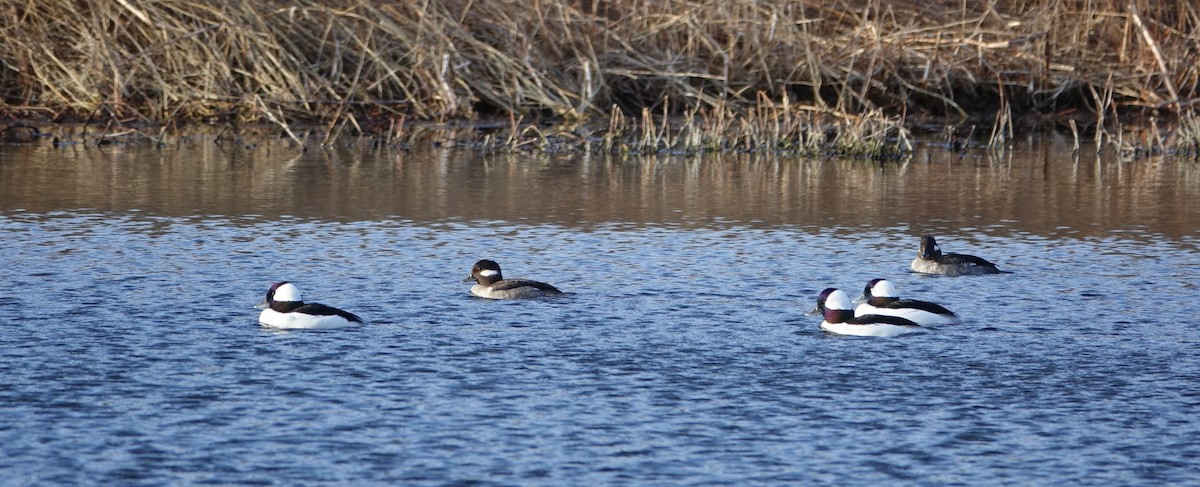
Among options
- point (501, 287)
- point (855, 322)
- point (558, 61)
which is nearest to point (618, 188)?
point (501, 287)

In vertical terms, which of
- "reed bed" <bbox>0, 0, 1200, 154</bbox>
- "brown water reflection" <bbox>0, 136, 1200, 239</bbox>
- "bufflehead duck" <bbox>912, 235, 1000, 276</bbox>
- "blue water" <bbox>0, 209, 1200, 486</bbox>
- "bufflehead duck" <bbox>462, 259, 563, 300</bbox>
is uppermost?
"reed bed" <bbox>0, 0, 1200, 154</bbox>

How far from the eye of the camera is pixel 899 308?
34.5 feet

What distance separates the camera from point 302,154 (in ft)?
72.4

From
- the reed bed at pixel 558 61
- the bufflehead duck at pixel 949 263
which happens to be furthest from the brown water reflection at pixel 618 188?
the bufflehead duck at pixel 949 263

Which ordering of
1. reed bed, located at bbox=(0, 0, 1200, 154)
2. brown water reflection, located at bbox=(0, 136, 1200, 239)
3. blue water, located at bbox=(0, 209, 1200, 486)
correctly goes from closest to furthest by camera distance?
blue water, located at bbox=(0, 209, 1200, 486), brown water reflection, located at bbox=(0, 136, 1200, 239), reed bed, located at bbox=(0, 0, 1200, 154)

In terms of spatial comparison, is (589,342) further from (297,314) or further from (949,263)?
(949,263)

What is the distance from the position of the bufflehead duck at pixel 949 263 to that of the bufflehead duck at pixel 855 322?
7.57 feet

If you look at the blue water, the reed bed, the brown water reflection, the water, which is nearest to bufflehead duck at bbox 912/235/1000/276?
the blue water

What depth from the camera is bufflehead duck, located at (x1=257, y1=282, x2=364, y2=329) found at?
10.1 meters

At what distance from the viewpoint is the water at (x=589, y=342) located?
7453 millimetres

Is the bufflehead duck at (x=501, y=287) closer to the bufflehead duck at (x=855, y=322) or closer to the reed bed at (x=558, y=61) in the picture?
the bufflehead duck at (x=855, y=322)

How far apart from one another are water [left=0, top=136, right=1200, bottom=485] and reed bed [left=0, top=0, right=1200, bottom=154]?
22.9 feet

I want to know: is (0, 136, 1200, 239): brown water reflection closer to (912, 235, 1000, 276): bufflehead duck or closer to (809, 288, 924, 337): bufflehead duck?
(912, 235, 1000, 276): bufflehead duck

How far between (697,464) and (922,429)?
4.15 feet
